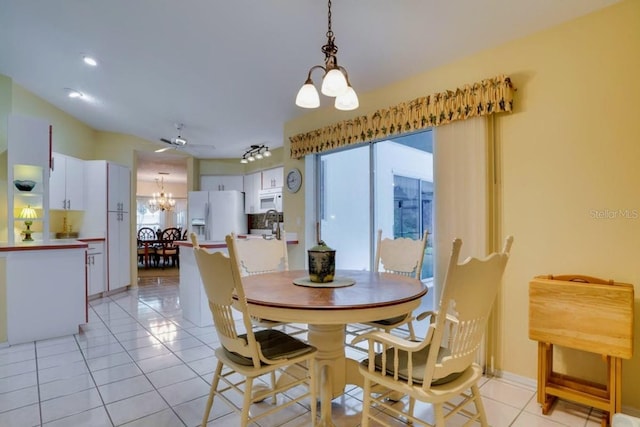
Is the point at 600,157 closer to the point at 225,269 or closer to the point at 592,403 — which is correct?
the point at 592,403

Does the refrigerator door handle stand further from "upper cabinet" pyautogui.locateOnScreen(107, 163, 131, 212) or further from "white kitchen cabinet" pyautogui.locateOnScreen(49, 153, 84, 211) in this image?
"white kitchen cabinet" pyautogui.locateOnScreen(49, 153, 84, 211)

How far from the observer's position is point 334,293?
1.69 meters

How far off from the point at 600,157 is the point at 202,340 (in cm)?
348

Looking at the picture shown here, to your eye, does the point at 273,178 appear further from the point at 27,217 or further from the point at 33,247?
the point at 33,247

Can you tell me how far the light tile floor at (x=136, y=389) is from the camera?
6.31 ft

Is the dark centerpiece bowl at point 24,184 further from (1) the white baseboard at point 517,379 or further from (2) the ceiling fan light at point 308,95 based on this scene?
(1) the white baseboard at point 517,379

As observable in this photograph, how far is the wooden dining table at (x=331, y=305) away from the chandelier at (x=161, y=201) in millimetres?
8736

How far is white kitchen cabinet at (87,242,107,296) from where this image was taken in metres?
4.76

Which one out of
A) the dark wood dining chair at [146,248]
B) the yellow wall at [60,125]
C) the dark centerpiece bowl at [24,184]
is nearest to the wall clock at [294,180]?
the dark centerpiece bowl at [24,184]

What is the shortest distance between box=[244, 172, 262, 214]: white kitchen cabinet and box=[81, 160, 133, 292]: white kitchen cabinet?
2229 millimetres

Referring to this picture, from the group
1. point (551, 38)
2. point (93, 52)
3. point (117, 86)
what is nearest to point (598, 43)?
point (551, 38)

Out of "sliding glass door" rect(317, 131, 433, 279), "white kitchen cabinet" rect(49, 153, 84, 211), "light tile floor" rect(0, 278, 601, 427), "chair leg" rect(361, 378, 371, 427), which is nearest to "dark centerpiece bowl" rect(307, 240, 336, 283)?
"chair leg" rect(361, 378, 371, 427)

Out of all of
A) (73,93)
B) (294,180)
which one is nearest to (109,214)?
(73,93)

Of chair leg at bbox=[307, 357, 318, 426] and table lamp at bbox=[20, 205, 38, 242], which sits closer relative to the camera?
chair leg at bbox=[307, 357, 318, 426]
